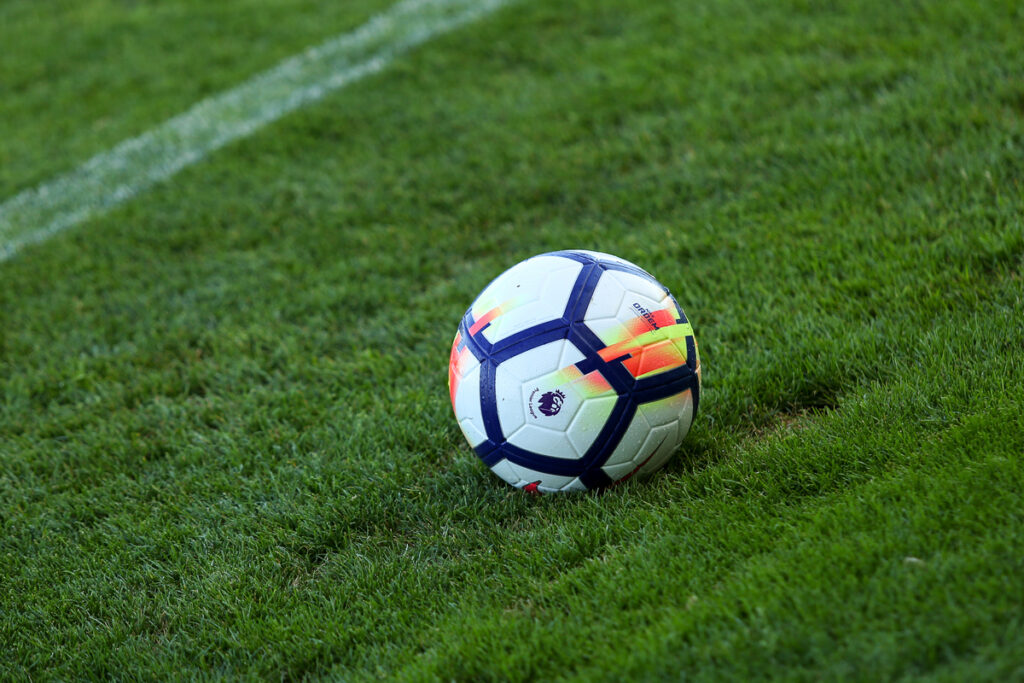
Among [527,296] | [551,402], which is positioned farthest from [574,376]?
[527,296]

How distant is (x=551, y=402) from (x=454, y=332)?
1.36m

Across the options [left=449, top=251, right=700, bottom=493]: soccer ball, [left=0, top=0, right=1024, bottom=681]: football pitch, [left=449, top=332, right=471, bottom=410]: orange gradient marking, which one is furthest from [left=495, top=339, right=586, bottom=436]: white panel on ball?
[left=0, top=0, right=1024, bottom=681]: football pitch

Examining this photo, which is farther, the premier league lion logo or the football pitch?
the premier league lion logo

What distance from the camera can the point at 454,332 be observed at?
3.97m

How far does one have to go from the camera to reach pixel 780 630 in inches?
83.0

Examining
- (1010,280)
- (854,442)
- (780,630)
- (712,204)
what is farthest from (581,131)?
(780,630)

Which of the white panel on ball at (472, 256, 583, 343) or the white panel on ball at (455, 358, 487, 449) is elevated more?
the white panel on ball at (472, 256, 583, 343)

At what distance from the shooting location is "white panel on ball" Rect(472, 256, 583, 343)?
2.75m

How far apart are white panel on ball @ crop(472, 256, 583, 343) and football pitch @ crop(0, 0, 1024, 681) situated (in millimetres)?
619

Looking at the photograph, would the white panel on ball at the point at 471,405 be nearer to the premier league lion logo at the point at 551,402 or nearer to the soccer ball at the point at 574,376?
the soccer ball at the point at 574,376

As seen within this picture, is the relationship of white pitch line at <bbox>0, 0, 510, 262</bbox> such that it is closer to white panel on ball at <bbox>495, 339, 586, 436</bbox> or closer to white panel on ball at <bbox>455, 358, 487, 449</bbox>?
white panel on ball at <bbox>455, 358, 487, 449</bbox>

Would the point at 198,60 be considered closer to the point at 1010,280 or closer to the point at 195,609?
the point at 195,609

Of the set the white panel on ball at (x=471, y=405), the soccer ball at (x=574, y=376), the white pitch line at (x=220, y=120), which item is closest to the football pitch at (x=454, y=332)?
the white pitch line at (x=220, y=120)

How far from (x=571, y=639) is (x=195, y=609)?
1.25 m
